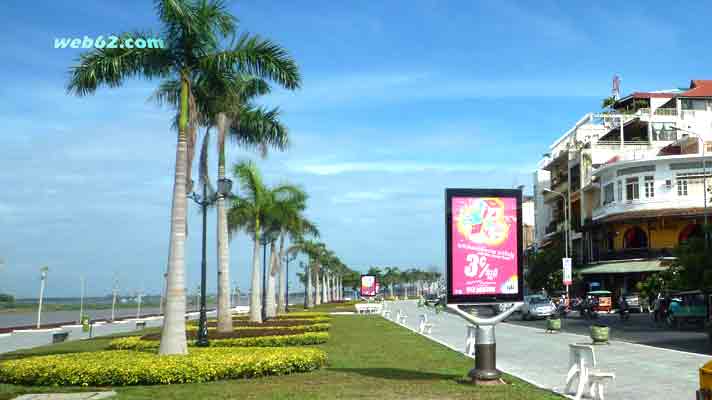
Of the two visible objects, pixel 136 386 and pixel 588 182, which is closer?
pixel 136 386

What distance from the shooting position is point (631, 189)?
188 feet

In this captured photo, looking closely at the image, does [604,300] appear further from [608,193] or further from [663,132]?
[663,132]

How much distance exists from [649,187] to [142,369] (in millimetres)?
48950

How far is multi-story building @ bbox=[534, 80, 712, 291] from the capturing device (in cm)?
5503

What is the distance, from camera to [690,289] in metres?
36.5

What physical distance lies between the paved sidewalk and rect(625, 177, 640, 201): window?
30.5 m

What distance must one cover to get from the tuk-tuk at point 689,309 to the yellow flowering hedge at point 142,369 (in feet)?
80.3

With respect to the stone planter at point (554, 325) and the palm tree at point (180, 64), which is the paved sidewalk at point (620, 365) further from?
the palm tree at point (180, 64)

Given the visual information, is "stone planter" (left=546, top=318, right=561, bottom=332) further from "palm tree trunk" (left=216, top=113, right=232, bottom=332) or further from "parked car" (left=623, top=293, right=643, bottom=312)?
"parked car" (left=623, top=293, right=643, bottom=312)

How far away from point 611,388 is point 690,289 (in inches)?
982

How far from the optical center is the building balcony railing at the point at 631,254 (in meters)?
55.7

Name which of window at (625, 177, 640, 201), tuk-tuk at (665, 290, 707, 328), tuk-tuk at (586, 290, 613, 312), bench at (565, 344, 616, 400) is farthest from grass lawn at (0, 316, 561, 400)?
window at (625, 177, 640, 201)

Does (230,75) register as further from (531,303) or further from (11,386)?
(531,303)

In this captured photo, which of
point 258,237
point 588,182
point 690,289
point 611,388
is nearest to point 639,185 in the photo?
point 588,182
